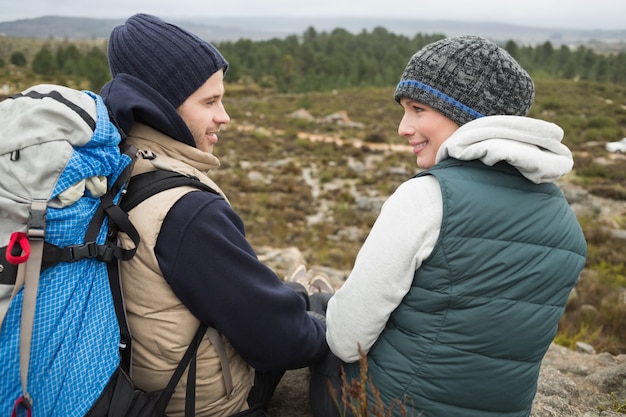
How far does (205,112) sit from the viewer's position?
6.16 feet

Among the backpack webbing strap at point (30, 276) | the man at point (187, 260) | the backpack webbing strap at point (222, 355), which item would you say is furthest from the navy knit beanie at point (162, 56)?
the backpack webbing strap at point (222, 355)

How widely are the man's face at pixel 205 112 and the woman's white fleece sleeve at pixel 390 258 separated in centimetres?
78

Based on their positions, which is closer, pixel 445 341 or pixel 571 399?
pixel 445 341

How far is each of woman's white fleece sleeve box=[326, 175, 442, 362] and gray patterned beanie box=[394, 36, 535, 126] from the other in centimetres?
35

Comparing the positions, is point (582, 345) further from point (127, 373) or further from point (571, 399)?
point (127, 373)

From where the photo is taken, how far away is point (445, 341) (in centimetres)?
147

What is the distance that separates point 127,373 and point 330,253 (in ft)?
19.2

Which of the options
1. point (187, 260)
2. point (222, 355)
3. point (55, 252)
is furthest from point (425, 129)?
point (55, 252)

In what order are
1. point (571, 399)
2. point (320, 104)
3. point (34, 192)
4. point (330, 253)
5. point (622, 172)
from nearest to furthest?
point (34, 192) → point (571, 399) → point (330, 253) → point (622, 172) → point (320, 104)

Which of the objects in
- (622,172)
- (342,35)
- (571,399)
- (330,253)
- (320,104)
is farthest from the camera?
(342,35)

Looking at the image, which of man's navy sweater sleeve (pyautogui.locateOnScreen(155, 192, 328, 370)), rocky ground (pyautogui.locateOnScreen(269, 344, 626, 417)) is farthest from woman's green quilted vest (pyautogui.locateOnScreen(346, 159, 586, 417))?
rocky ground (pyautogui.locateOnScreen(269, 344, 626, 417))

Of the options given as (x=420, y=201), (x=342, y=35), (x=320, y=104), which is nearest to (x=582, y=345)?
(x=420, y=201)

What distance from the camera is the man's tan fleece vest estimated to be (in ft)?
4.96

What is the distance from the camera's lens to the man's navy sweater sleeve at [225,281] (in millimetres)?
1490
